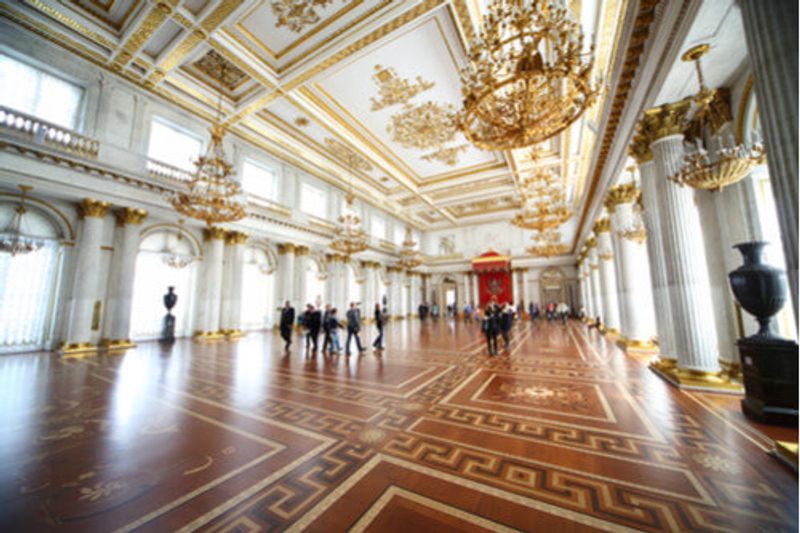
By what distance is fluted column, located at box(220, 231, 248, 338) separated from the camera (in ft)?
30.1

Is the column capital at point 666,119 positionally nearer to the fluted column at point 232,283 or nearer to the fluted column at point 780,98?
the fluted column at point 780,98

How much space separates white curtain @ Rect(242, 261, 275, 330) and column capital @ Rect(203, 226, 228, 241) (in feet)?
5.95

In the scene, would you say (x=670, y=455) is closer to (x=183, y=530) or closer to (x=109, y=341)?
(x=183, y=530)

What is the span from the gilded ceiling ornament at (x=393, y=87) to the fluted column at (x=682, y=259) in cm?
529

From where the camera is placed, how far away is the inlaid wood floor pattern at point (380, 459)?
137 cm

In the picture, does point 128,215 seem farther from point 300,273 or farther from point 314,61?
point 314,61

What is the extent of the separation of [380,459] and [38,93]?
9700 mm

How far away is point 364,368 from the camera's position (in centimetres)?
470

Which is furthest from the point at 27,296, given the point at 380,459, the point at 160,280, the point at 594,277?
the point at 594,277

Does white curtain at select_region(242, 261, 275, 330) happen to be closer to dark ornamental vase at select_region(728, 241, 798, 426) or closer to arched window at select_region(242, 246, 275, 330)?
arched window at select_region(242, 246, 275, 330)

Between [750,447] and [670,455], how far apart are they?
0.64 metres

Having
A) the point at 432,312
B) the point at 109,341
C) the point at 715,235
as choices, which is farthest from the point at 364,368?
the point at 432,312

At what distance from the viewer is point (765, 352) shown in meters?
2.44


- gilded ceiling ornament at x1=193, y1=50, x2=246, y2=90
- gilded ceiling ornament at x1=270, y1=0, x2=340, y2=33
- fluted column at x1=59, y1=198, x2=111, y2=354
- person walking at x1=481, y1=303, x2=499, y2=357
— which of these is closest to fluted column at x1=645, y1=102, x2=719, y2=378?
person walking at x1=481, y1=303, x2=499, y2=357
